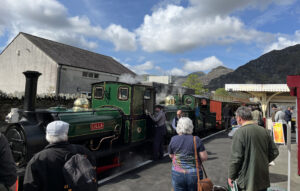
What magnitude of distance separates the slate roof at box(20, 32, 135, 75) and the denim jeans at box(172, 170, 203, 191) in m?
20.1

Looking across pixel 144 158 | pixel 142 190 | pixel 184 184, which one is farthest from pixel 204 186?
pixel 144 158

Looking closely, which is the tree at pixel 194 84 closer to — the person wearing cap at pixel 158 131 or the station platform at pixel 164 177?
the station platform at pixel 164 177

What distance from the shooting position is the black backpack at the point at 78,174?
194 cm

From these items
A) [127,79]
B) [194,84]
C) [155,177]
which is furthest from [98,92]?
[194,84]

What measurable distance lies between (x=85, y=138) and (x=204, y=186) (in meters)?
3.51

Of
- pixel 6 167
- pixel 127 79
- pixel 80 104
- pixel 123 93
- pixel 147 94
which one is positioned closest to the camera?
pixel 6 167

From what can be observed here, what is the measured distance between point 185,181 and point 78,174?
1.69 meters

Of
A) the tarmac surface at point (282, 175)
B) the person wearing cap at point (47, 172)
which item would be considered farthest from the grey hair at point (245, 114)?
the tarmac surface at point (282, 175)

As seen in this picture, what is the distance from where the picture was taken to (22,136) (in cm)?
419

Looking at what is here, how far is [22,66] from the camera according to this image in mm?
23359

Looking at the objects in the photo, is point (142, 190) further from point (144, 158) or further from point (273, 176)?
point (273, 176)

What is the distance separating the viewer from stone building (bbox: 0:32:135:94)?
68.6 feet

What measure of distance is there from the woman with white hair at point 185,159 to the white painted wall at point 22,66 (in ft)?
65.0

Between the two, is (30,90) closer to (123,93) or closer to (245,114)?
(123,93)
